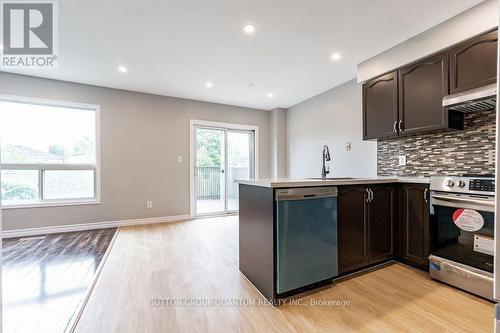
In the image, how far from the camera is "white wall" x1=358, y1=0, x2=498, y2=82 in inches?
81.7

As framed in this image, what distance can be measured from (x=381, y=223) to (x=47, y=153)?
480 centimetres

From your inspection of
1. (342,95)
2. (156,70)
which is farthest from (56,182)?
(342,95)

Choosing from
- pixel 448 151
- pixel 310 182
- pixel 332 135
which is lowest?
pixel 310 182

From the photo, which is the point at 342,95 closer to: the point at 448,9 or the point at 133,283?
the point at 448,9

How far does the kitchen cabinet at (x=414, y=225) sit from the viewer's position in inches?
93.8

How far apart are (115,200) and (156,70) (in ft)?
7.56

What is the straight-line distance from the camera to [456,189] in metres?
2.09

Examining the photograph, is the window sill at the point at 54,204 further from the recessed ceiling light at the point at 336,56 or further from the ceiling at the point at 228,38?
the recessed ceiling light at the point at 336,56

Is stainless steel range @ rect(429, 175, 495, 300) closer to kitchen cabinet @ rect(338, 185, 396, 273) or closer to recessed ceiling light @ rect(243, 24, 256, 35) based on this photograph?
kitchen cabinet @ rect(338, 185, 396, 273)

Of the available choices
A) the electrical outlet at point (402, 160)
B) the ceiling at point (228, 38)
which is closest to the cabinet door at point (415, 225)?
the electrical outlet at point (402, 160)

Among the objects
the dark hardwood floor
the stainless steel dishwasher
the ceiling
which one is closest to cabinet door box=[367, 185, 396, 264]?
the stainless steel dishwasher

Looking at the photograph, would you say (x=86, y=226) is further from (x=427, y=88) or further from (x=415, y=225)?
(x=427, y=88)

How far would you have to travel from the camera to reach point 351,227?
2.29 meters

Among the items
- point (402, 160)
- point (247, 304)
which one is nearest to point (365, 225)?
point (402, 160)
